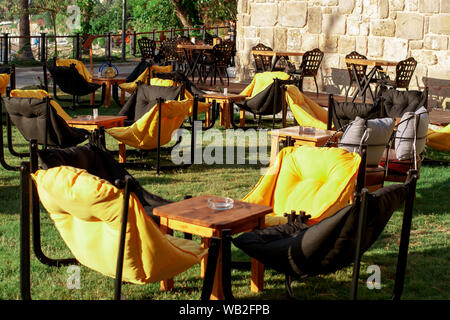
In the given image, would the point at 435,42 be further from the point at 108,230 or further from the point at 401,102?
the point at 108,230

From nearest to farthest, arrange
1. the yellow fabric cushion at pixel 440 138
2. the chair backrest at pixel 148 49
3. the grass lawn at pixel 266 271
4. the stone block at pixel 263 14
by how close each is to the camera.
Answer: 1. the grass lawn at pixel 266 271
2. the yellow fabric cushion at pixel 440 138
3. the stone block at pixel 263 14
4. the chair backrest at pixel 148 49

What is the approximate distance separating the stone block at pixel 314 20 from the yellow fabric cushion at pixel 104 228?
1023 cm

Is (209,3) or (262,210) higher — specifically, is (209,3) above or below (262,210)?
above

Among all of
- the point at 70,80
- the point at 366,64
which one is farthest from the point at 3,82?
the point at 366,64

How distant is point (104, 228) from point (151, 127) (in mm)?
4056

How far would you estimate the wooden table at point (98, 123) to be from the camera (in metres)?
7.85

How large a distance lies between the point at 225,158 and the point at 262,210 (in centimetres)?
448

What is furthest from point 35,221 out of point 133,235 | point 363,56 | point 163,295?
point 363,56

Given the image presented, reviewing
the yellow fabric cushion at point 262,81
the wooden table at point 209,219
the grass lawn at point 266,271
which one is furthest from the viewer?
the yellow fabric cushion at point 262,81

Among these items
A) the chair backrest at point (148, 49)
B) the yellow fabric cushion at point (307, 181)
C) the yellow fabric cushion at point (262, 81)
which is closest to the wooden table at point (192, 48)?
the chair backrest at point (148, 49)

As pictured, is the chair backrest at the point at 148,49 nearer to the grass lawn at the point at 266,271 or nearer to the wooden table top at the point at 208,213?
the grass lawn at the point at 266,271

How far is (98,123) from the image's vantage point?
789cm

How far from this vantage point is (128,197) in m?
3.36
